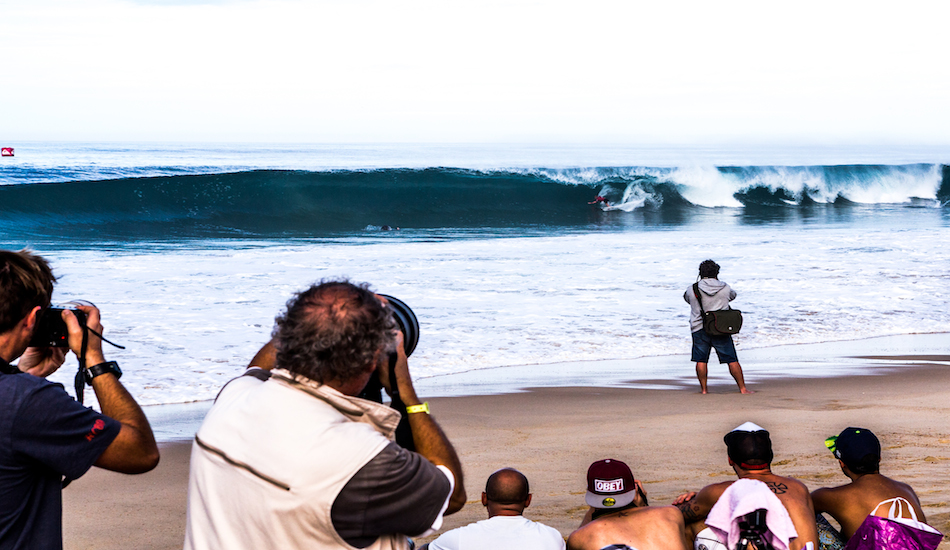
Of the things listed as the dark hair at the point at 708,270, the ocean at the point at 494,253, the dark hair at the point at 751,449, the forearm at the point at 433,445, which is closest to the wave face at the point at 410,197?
the ocean at the point at 494,253

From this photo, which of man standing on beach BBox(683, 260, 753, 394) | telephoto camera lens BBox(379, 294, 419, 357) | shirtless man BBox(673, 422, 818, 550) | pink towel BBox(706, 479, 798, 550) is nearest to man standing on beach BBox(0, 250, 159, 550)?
telephoto camera lens BBox(379, 294, 419, 357)

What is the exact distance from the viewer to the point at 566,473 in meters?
5.30

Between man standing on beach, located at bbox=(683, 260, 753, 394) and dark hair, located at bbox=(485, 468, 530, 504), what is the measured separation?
509 centimetres

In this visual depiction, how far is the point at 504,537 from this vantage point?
275cm

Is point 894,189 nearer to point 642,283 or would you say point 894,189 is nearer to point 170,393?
point 642,283

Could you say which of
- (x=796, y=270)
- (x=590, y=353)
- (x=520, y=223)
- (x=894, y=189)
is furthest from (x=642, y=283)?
→ (x=894, y=189)

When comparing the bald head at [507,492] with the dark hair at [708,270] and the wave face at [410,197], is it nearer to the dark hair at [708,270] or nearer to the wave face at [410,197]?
the dark hair at [708,270]

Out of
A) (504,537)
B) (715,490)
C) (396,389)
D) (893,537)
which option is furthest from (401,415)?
(715,490)

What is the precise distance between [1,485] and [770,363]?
26.8 ft

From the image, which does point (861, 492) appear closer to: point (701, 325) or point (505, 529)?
point (505, 529)

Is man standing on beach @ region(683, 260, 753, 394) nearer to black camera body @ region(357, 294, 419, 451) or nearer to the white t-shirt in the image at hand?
the white t-shirt

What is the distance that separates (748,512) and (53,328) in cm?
200

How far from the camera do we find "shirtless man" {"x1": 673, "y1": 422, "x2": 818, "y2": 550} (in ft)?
9.82

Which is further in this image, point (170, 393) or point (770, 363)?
point (770, 363)
